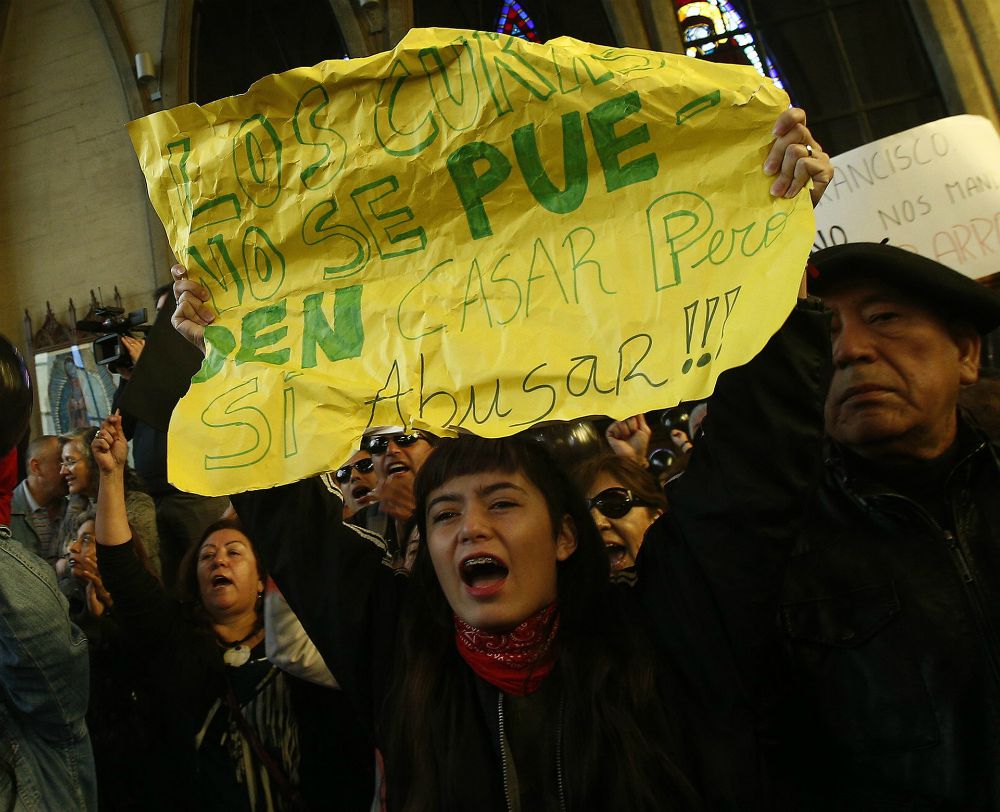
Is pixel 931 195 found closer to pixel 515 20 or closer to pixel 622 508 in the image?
pixel 622 508

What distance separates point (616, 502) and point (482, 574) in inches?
27.7

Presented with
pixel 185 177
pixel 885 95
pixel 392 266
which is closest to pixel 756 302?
pixel 392 266

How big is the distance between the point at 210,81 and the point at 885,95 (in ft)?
19.9

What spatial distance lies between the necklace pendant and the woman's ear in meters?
1.05

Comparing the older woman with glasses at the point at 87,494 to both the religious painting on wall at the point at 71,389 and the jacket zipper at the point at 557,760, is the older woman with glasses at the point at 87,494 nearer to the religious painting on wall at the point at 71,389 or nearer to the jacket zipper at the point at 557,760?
the jacket zipper at the point at 557,760

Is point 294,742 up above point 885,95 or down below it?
below

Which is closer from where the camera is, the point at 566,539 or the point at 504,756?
the point at 504,756

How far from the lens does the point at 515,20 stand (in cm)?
814

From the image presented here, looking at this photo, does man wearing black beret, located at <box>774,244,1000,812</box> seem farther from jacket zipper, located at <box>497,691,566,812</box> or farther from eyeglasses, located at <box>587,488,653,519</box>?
eyeglasses, located at <box>587,488,653,519</box>

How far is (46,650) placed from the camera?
1577 millimetres

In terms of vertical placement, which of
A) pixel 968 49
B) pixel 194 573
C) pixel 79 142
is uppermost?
pixel 79 142

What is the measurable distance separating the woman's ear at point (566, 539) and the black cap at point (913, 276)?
586mm

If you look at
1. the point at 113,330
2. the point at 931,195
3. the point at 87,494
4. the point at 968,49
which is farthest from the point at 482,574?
the point at 968,49

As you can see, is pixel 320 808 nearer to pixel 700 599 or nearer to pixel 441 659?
pixel 441 659
